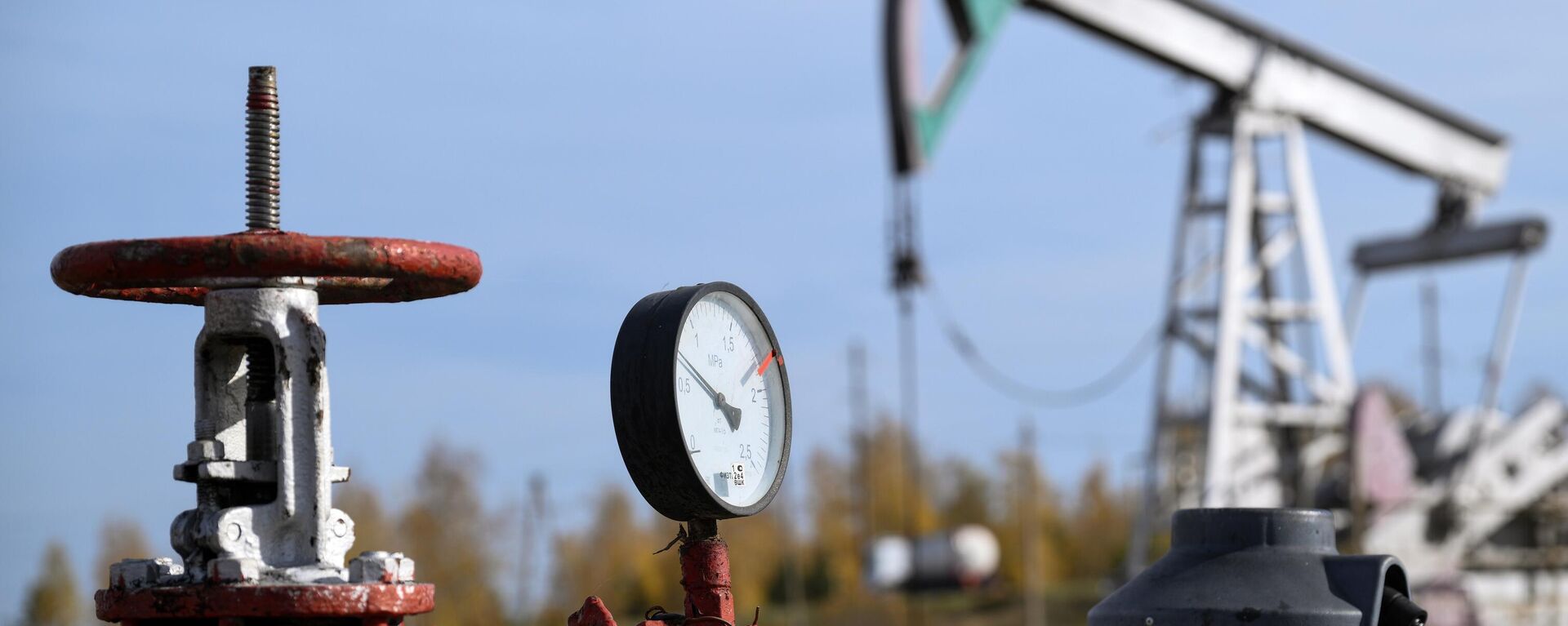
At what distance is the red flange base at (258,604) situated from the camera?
3043 millimetres

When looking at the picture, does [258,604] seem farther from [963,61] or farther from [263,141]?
[963,61]

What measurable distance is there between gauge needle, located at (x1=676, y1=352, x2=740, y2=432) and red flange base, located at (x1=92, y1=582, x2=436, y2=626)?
653 mm

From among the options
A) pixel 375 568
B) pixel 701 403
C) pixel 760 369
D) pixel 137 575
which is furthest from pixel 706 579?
pixel 137 575

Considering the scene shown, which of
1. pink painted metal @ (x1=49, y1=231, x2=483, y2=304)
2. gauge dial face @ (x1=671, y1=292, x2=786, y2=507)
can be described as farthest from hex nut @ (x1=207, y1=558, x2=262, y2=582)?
gauge dial face @ (x1=671, y1=292, x2=786, y2=507)

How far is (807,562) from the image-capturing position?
193ft

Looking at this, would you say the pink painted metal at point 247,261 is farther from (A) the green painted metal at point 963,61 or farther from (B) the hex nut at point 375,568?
(A) the green painted metal at point 963,61

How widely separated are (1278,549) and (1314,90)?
1492 centimetres

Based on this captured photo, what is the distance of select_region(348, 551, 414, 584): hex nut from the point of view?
314cm

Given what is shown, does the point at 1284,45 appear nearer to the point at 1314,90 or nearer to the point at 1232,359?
the point at 1314,90

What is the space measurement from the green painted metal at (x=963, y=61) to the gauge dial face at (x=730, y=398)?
909 centimetres

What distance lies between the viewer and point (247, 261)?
309cm

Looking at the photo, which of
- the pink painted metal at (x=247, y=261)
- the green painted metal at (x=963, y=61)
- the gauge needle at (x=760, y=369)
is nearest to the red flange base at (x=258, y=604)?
the pink painted metal at (x=247, y=261)

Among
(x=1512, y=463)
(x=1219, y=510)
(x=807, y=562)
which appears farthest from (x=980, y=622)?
(x=1219, y=510)

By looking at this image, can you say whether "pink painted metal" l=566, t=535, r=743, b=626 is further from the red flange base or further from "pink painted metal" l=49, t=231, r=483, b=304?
"pink painted metal" l=49, t=231, r=483, b=304
